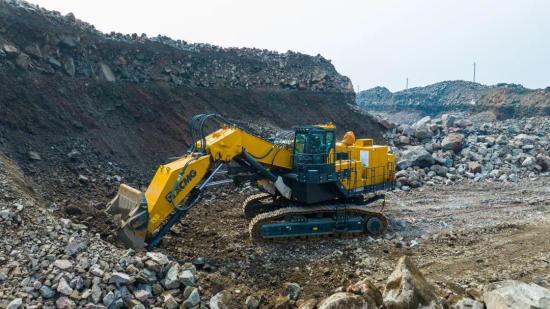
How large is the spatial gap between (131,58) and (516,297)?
15.2m

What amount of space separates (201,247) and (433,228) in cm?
521

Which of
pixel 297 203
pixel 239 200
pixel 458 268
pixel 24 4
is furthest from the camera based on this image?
pixel 24 4

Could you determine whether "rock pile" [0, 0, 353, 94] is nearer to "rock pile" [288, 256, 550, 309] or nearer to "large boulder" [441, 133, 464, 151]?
"large boulder" [441, 133, 464, 151]

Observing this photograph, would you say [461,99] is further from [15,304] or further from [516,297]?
[15,304]

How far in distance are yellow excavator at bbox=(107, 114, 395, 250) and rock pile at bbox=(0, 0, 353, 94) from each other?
8.34m

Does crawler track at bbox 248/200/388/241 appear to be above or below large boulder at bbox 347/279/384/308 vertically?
above

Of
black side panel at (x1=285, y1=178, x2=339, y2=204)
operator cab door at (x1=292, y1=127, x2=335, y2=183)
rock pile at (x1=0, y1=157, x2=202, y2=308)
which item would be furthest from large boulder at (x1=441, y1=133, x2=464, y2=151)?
rock pile at (x1=0, y1=157, x2=202, y2=308)

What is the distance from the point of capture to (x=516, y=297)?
5945mm

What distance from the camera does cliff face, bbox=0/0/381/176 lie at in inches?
499

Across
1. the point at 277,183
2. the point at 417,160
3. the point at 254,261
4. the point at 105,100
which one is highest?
the point at 105,100

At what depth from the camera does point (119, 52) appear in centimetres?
1706

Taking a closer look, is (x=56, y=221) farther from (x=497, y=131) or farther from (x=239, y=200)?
(x=497, y=131)

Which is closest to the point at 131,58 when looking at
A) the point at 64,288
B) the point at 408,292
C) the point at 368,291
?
the point at 64,288

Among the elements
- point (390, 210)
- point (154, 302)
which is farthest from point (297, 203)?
point (154, 302)
